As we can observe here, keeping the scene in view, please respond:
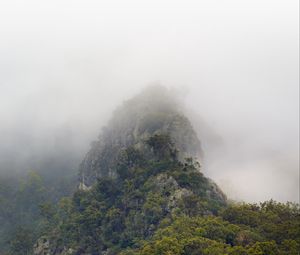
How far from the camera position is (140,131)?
338ft

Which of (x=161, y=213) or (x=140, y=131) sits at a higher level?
(x=140, y=131)

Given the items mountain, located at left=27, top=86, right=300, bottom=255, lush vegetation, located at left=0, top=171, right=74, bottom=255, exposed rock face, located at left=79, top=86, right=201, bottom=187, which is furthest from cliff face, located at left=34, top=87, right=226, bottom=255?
lush vegetation, located at left=0, top=171, right=74, bottom=255

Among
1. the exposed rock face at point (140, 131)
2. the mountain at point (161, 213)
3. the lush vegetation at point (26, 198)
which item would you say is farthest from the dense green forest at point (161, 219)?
the lush vegetation at point (26, 198)

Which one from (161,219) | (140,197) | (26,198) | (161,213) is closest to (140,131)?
(140,197)

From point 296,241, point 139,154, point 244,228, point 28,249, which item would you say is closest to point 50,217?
point 28,249

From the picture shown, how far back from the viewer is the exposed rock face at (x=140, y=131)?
10104 centimetres

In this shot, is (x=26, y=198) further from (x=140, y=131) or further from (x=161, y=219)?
(x=161, y=219)

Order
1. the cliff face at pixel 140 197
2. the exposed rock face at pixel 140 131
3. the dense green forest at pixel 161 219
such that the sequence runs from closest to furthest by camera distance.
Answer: the dense green forest at pixel 161 219 → the cliff face at pixel 140 197 → the exposed rock face at pixel 140 131

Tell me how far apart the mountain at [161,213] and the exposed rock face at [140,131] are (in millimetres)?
313

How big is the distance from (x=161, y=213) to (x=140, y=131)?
28.3 metres

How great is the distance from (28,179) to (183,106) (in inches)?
1968

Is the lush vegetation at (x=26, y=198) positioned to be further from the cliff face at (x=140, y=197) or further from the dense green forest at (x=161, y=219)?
the cliff face at (x=140, y=197)

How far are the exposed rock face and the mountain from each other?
313mm

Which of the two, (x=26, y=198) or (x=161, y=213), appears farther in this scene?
(x=26, y=198)
